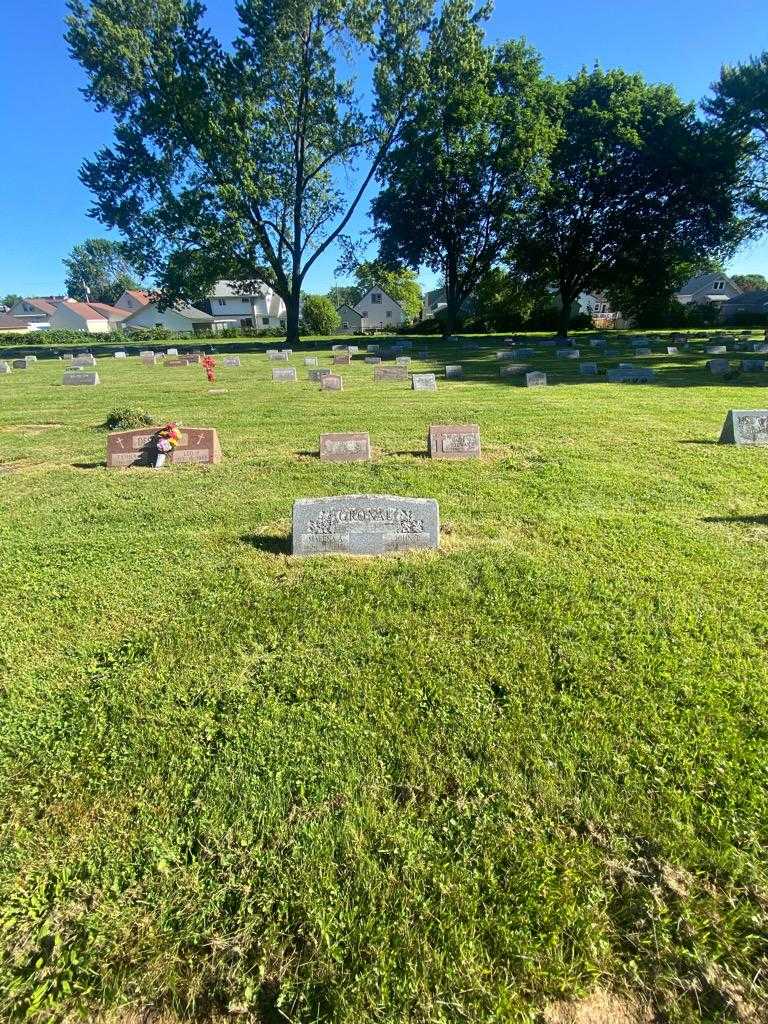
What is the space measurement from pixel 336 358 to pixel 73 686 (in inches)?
868

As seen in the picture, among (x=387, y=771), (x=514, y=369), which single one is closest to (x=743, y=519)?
(x=387, y=771)

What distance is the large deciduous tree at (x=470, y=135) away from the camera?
29188 millimetres

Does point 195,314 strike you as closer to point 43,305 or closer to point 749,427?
point 43,305

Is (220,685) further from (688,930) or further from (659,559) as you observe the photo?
(659,559)

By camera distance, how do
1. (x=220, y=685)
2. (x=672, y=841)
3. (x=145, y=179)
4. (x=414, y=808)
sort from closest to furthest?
(x=672, y=841), (x=414, y=808), (x=220, y=685), (x=145, y=179)

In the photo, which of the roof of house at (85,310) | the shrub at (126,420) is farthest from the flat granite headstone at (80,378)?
the roof of house at (85,310)

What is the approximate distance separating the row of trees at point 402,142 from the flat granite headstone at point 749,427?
2869 centimetres

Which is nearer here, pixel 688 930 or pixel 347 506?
pixel 688 930

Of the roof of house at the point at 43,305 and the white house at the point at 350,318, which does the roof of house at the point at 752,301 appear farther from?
the roof of house at the point at 43,305

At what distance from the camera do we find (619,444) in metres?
8.47

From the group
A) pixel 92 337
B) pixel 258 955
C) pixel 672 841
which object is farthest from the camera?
pixel 92 337

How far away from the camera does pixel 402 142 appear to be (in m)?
32.2

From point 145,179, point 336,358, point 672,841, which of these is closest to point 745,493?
point 672,841

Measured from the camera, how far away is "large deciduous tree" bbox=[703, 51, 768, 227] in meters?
26.0
